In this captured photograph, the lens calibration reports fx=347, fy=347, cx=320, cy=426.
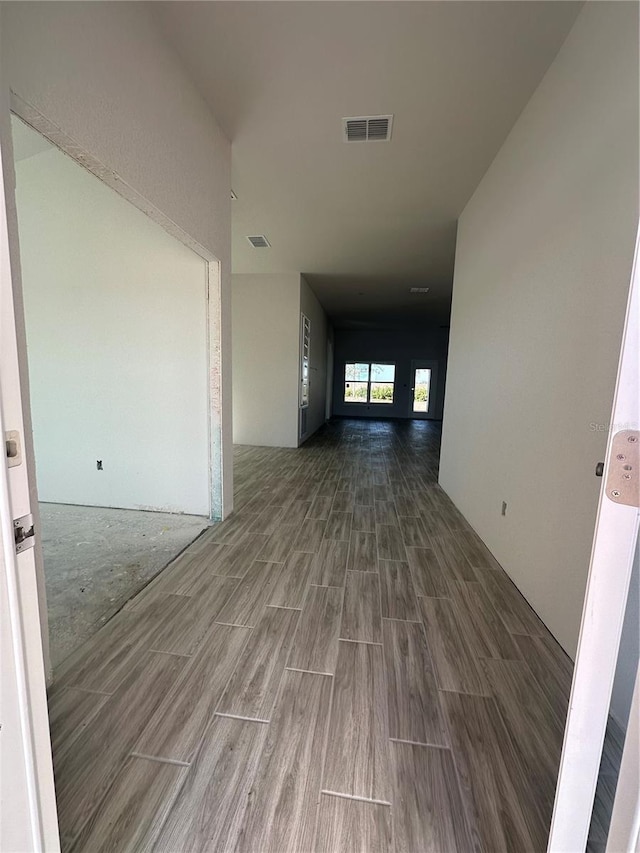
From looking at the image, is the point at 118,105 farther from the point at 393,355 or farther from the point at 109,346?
the point at 393,355

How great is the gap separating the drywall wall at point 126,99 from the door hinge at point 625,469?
6.25ft

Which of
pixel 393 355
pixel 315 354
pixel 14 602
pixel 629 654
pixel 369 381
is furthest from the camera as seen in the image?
pixel 369 381

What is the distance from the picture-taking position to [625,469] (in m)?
0.67

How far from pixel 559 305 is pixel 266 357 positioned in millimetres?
5097

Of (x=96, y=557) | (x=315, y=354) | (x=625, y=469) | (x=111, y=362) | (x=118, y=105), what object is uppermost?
(x=118, y=105)

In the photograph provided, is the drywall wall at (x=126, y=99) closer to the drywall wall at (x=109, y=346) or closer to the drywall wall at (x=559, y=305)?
the drywall wall at (x=109, y=346)

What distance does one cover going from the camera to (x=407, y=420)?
12.1m

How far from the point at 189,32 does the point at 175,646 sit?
3.18 metres

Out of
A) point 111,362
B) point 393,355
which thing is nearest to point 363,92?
point 111,362

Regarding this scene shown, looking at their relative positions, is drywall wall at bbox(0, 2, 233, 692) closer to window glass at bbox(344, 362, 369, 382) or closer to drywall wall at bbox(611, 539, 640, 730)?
drywall wall at bbox(611, 539, 640, 730)

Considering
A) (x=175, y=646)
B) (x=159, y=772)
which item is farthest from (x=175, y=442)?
(x=159, y=772)

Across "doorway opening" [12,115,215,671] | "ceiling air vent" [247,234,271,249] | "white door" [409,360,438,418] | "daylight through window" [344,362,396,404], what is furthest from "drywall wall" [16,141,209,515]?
"white door" [409,360,438,418]

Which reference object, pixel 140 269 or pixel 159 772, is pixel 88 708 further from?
pixel 140 269

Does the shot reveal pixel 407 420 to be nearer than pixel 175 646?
No
